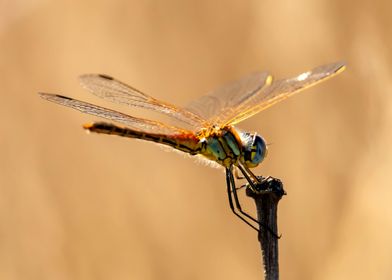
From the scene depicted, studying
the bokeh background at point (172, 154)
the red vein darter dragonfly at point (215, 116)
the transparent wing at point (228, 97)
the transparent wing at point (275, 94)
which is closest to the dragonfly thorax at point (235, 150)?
the red vein darter dragonfly at point (215, 116)

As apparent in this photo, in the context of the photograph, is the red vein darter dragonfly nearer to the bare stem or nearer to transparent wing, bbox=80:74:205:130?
transparent wing, bbox=80:74:205:130

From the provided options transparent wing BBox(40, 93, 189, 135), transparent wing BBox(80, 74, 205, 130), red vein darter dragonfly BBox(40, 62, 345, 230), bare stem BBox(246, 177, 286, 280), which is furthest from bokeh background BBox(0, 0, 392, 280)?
bare stem BBox(246, 177, 286, 280)

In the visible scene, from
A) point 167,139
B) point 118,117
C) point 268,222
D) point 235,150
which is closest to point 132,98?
point 118,117

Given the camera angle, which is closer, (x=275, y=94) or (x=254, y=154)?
(x=254, y=154)

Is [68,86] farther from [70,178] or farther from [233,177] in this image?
[233,177]

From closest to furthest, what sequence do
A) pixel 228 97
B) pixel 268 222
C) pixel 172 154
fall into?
pixel 268 222 < pixel 228 97 < pixel 172 154

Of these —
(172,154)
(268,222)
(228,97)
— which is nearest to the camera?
(268,222)

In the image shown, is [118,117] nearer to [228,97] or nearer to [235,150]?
[235,150]

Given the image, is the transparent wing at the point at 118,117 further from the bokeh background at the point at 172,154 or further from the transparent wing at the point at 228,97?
the bokeh background at the point at 172,154

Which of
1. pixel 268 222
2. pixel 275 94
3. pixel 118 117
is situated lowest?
pixel 268 222
